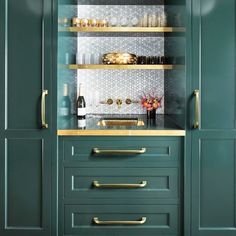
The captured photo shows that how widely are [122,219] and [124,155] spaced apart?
1.42 ft

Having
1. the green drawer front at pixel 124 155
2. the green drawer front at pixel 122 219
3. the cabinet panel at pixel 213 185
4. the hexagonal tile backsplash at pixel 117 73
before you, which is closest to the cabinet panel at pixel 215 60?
the cabinet panel at pixel 213 185

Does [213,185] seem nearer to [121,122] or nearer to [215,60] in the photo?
[215,60]

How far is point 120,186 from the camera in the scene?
289cm

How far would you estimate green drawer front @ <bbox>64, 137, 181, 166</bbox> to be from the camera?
2877 mm

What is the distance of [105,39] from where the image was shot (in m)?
3.88

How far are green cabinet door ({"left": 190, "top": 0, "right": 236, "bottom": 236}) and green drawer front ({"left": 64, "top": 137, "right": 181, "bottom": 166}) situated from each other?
16cm

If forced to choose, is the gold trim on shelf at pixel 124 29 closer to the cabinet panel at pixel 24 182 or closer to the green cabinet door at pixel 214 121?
the green cabinet door at pixel 214 121

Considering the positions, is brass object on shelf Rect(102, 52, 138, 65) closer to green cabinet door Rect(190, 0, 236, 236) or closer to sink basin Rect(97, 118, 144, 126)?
sink basin Rect(97, 118, 144, 126)

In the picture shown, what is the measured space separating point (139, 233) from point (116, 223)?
168 millimetres

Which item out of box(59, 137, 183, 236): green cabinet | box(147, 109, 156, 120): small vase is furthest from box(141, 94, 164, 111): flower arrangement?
box(59, 137, 183, 236): green cabinet

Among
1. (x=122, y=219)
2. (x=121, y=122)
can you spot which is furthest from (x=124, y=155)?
(x=121, y=122)

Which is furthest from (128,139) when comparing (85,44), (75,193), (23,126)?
(85,44)

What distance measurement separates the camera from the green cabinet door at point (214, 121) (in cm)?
281

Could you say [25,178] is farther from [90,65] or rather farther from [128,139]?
[90,65]
